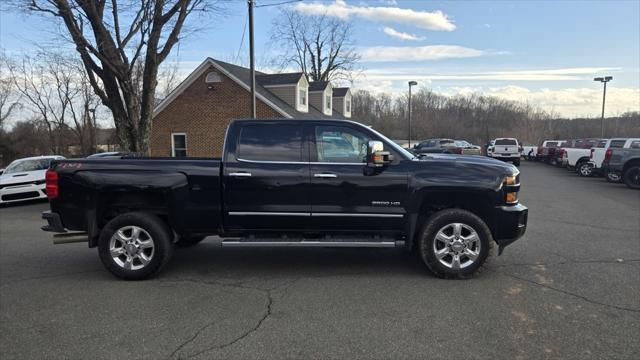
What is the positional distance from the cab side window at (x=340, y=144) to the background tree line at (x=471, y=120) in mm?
66319

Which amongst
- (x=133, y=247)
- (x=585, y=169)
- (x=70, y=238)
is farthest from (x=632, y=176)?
(x=70, y=238)

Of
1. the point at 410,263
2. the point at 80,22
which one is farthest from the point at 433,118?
the point at 410,263

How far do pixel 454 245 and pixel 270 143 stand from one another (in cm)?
251

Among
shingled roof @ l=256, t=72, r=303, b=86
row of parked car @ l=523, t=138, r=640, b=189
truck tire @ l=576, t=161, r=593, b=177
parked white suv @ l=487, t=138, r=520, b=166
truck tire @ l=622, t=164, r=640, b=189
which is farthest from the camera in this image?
parked white suv @ l=487, t=138, r=520, b=166

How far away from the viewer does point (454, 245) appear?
5211mm

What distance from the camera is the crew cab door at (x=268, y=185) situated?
5336 millimetres

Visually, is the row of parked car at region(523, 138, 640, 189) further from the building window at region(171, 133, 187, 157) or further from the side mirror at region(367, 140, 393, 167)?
the building window at region(171, 133, 187, 157)

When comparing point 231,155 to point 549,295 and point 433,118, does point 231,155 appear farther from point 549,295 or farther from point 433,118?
point 433,118

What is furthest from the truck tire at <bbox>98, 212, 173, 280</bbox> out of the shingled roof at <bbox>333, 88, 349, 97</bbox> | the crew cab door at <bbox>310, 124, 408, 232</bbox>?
the shingled roof at <bbox>333, 88, 349, 97</bbox>

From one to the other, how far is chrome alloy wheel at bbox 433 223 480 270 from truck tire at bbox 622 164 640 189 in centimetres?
1414

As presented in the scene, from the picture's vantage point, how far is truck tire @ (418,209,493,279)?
5191 mm

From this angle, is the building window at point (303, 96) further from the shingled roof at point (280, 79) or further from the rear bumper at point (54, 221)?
the rear bumper at point (54, 221)

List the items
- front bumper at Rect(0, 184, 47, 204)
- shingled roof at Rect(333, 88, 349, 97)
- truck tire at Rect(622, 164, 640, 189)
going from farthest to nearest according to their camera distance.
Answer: shingled roof at Rect(333, 88, 349, 97) → truck tire at Rect(622, 164, 640, 189) → front bumper at Rect(0, 184, 47, 204)

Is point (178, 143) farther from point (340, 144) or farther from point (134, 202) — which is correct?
point (340, 144)
